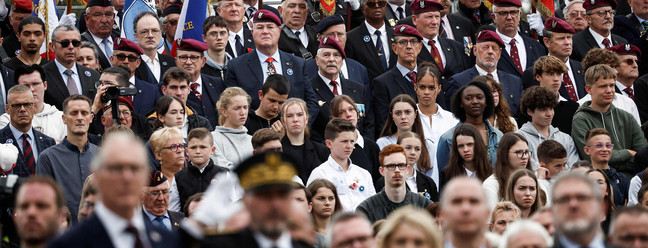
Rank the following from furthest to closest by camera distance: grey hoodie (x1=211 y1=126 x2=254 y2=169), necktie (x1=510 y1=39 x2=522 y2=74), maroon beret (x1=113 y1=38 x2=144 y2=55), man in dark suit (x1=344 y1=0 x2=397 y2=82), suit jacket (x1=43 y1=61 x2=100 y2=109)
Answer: necktie (x1=510 y1=39 x2=522 y2=74), man in dark suit (x1=344 y1=0 x2=397 y2=82), maroon beret (x1=113 y1=38 x2=144 y2=55), suit jacket (x1=43 y1=61 x2=100 y2=109), grey hoodie (x1=211 y1=126 x2=254 y2=169)

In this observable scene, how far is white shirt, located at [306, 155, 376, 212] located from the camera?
8.58 meters

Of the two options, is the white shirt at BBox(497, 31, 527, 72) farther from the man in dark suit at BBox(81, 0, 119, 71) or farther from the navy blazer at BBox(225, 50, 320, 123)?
the man in dark suit at BBox(81, 0, 119, 71)

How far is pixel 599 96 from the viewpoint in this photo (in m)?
10.4

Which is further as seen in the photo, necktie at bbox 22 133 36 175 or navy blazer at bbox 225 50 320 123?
navy blazer at bbox 225 50 320 123

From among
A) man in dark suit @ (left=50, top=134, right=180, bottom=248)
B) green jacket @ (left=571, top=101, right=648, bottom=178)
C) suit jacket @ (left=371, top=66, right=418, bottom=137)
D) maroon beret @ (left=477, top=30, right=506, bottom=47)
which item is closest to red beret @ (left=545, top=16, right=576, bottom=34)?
→ maroon beret @ (left=477, top=30, right=506, bottom=47)

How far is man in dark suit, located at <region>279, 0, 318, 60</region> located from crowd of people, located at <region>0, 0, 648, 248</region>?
24mm

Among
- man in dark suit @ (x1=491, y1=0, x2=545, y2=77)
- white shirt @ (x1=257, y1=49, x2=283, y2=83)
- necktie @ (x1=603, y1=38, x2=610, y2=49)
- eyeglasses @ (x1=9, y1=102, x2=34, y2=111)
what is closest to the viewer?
eyeglasses @ (x1=9, y1=102, x2=34, y2=111)

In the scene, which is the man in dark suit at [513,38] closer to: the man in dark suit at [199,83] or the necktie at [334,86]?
the necktie at [334,86]

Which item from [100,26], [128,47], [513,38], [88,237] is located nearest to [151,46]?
[128,47]

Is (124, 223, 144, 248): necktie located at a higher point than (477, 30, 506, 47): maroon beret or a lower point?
lower

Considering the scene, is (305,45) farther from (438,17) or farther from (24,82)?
(24,82)

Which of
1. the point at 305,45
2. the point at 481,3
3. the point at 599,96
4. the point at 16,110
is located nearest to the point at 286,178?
the point at 16,110

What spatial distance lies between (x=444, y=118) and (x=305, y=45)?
287 cm

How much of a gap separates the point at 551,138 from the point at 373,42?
3.24 m
